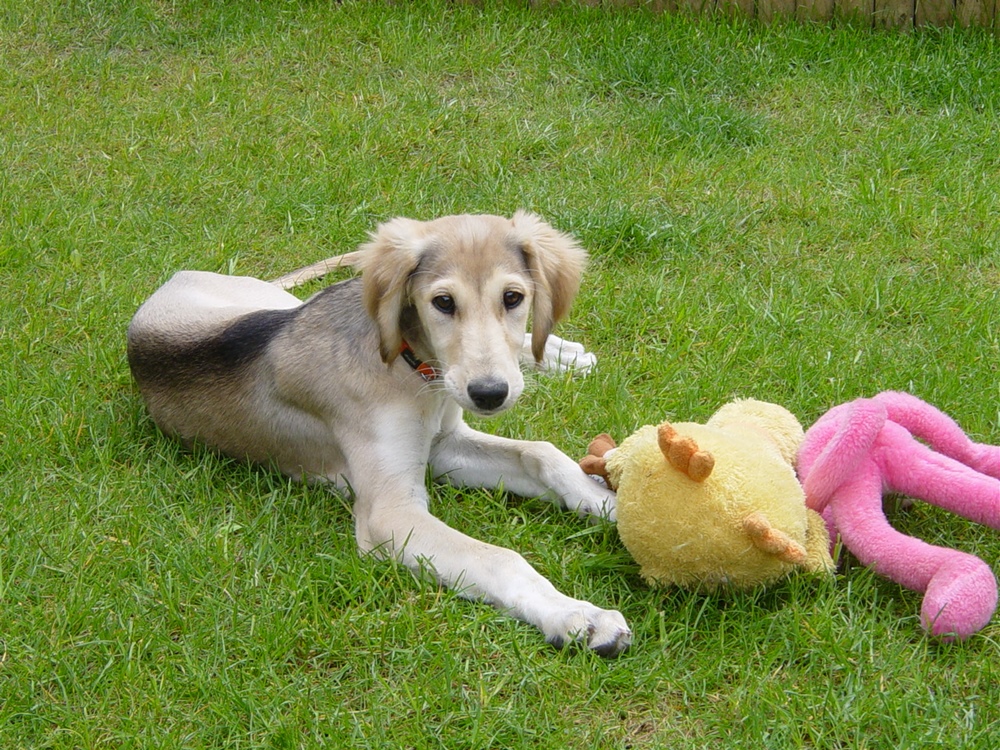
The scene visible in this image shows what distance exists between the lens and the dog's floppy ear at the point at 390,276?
390 cm

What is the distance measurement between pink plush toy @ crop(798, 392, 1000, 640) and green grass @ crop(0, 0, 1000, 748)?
11 centimetres

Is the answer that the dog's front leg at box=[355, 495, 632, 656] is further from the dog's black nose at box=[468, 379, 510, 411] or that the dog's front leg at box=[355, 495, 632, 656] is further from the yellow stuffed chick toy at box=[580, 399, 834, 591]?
the dog's black nose at box=[468, 379, 510, 411]

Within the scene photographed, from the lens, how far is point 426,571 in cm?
365

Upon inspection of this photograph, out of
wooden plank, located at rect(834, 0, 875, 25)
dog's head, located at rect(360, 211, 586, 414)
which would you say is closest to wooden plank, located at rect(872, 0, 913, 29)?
wooden plank, located at rect(834, 0, 875, 25)

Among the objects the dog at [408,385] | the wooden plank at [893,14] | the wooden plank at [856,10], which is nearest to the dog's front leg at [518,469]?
the dog at [408,385]

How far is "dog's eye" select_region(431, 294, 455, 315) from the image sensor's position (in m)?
3.82

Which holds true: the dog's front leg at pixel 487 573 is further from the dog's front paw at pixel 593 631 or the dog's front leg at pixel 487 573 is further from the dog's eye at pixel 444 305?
the dog's eye at pixel 444 305

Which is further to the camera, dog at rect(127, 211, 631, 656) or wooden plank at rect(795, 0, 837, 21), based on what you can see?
wooden plank at rect(795, 0, 837, 21)

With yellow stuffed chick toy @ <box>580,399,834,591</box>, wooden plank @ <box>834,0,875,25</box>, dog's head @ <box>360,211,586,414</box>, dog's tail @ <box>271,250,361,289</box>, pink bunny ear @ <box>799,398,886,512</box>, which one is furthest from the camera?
wooden plank @ <box>834,0,875,25</box>

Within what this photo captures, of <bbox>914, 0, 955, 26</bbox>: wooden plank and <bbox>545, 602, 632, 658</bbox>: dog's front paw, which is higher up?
<bbox>914, 0, 955, 26</bbox>: wooden plank

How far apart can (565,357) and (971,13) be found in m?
4.63

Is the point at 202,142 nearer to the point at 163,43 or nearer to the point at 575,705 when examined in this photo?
the point at 163,43

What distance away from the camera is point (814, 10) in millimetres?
7957

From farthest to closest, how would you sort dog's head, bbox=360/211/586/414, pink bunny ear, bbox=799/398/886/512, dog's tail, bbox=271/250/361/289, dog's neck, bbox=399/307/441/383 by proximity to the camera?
1. dog's tail, bbox=271/250/361/289
2. dog's neck, bbox=399/307/441/383
3. dog's head, bbox=360/211/586/414
4. pink bunny ear, bbox=799/398/886/512
